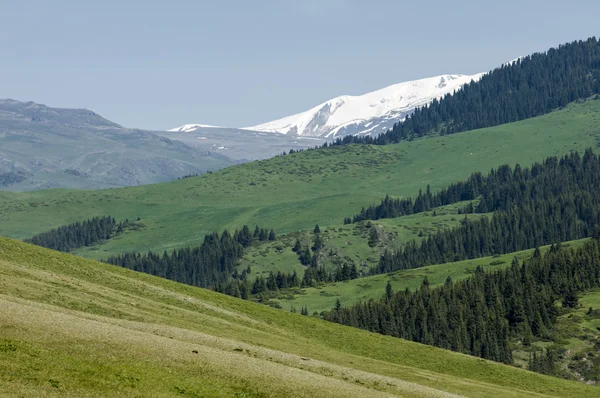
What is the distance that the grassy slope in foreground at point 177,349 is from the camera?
180 feet

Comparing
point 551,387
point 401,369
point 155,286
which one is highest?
point 155,286

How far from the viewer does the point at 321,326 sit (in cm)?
12838

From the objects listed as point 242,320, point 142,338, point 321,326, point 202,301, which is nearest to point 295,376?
point 142,338

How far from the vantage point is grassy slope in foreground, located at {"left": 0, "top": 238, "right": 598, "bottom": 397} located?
180 ft

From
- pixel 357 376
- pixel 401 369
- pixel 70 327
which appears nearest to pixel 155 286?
pixel 401 369

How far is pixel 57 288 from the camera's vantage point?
298ft

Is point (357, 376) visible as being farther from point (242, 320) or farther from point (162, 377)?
point (242, 320)

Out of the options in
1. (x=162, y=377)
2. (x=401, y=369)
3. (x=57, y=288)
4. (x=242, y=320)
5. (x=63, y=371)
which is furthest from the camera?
(x=242, y=320)

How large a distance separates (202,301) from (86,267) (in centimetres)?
1641

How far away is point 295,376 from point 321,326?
62524mm

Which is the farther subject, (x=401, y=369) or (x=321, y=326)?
(x=321, y=326)

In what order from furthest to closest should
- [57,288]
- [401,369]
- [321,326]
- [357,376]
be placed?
1. [321,326]
2. [401,369]
3. [57,288]
4. [357,376]

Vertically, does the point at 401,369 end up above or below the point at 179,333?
below

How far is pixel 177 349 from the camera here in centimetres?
6625
